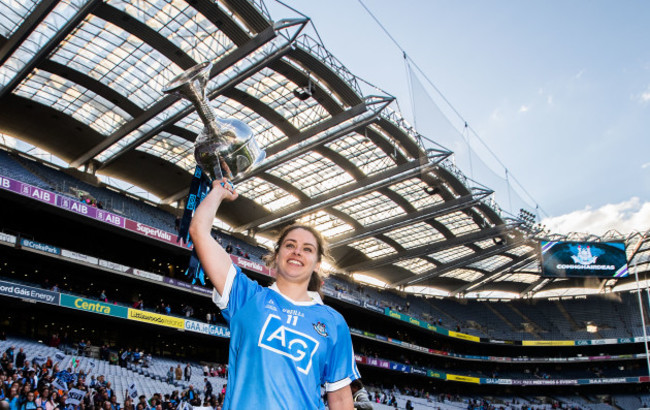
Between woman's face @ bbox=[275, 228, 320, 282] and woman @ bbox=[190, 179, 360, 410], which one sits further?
woman's face @ bbox=[275, 228, 320, 282]

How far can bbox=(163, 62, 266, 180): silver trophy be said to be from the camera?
3.29 meters

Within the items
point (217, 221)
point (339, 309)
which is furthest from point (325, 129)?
point (339, 309)

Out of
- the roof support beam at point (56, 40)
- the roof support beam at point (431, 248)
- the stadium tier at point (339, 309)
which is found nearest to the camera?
the roof support beam at point (56, 40)

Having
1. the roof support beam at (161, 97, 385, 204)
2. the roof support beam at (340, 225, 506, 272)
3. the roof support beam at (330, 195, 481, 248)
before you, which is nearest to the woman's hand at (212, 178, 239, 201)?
the roof support beam at (161, 97, 385, 204)

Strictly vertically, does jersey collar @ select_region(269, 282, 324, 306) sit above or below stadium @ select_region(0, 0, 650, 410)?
below

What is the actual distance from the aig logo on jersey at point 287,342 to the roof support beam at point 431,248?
42.9 metres

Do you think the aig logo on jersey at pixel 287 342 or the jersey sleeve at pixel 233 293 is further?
the jersey sleeve at pixel 233 293

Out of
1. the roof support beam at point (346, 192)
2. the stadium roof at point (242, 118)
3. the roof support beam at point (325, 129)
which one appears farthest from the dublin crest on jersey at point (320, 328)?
the roof support beam at point (346, 192)

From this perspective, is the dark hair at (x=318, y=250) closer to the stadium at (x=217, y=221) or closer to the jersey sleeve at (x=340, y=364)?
the jersey sleeve at (x=340, y=364)

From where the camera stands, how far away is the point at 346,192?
120 feet

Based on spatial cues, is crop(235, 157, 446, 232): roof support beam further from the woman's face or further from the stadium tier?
the woman's face

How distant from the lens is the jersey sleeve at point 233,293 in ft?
8.12

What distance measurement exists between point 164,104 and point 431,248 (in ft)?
91.1

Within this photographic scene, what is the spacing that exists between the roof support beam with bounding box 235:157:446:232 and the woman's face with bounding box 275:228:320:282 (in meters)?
31.2
